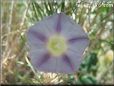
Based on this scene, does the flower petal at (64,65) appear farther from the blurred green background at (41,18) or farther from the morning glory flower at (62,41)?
the blurred green background at (41,18)

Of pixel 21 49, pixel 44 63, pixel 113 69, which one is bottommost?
pixel 113 69

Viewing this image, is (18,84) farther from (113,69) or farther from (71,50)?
(71,50)

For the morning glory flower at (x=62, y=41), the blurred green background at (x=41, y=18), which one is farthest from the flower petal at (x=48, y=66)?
the blurred green background at (x=41, y=18)

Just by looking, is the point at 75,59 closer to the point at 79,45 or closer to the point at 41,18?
the point at 79,45

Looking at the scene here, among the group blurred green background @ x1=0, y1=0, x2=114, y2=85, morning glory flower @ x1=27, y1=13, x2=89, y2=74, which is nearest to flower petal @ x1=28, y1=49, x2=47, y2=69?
morning glory flower @ x1=27, y1=13, x2=89, y2=74

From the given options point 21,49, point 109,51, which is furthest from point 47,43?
point 109,51

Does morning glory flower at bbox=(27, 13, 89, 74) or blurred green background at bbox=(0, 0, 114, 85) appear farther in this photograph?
blurred green background at bbox=(0, 0, 114, 85)

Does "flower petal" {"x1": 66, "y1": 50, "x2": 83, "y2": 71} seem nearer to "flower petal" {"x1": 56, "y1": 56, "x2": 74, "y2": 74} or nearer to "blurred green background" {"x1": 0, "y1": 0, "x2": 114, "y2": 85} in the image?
"flower petal" {"x1": 56, "y1": 56, "x2": 74, "y2": 74}
